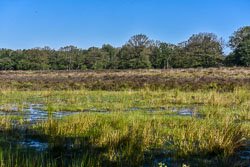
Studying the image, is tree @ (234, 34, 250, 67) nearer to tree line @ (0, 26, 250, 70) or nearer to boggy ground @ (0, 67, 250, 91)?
tree line @ (0, 26, 250, 70)

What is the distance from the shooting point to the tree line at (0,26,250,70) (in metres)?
82.8

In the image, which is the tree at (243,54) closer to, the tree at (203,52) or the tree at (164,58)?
the tree at (203,52)

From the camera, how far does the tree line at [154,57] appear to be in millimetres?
82750

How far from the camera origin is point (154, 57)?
96.8 m

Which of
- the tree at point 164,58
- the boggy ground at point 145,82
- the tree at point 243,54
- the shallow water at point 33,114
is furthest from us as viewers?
the tree at point 164,58

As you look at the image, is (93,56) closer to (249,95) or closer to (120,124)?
(249,95)

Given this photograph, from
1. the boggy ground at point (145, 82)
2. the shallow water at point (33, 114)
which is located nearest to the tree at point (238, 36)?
the boggy ground at point (145, 82)

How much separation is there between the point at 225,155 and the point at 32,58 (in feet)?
356

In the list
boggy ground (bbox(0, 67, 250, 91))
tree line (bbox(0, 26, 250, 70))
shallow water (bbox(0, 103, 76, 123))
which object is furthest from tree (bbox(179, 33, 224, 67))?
shallow water (bbox(0, 103, 76, 123))

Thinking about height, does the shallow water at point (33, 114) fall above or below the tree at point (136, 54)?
below

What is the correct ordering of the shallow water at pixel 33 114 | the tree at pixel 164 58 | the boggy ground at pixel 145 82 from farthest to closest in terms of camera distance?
the tree at pixel 164 58 → the boggy ground at pixel 145 82 → the shallow water at pixel 33 114

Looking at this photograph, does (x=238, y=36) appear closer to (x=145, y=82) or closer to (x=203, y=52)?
(x=203, y=52)

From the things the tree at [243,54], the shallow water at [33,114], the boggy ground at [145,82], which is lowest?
the shallow water at [33,114]

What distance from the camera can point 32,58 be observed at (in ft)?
354
